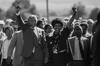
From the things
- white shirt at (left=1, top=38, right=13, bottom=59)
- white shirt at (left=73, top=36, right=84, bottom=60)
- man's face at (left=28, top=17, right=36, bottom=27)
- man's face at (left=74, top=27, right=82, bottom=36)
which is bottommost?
white shirt at (left=1, top=38, right=13, bottom=59)

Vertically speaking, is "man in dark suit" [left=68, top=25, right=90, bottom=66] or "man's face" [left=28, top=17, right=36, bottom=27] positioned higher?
"man's face" [left=28, top=17, right=36, bottom=27]

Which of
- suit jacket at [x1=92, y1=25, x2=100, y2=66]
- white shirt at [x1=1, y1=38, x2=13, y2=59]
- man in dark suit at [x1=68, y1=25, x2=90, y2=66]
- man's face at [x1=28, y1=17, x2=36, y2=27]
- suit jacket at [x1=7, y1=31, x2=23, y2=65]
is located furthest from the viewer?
white shirt at [x1=1, y1=38, x2=13, y2=59]

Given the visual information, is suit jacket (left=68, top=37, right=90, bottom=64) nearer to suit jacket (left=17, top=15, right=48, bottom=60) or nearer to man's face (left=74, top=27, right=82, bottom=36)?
man's face (left=74, top=27, right=82, bottom=36)

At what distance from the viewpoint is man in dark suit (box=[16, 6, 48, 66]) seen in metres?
11.9

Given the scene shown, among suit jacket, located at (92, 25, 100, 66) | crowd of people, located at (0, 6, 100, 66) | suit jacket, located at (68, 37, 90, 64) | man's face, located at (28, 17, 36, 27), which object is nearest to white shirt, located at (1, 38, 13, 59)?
A: crowd of people, located at (0, 6, 100, 66)

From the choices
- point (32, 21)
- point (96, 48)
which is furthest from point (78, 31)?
point (96, 48)

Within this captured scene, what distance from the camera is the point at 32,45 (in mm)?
11977

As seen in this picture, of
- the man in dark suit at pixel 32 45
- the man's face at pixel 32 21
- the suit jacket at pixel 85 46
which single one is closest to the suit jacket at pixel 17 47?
the man in dark suit at pixel 32 45

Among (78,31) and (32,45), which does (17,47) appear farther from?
(78,31)

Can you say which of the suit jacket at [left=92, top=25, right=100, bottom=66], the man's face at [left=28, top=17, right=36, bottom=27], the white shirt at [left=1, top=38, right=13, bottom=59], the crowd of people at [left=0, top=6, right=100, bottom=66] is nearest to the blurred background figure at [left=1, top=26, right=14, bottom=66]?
the white shirt at [left=1, top=38, right=13, bottom=59]

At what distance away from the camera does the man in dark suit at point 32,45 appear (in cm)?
1191

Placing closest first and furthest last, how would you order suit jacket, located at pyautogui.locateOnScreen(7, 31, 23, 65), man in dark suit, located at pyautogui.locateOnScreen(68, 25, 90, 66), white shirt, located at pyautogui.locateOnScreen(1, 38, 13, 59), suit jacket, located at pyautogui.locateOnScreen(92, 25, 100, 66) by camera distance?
suit jacket, located at pyautogui.locateOnScreen(92, 25, 100, 66)
man in dark suit, located at pyautogui.locateOnScreen(68, 25, 90, 66)
suit jacket, located at pyautogui.locateOnScreen(7, 31, 23, 65)
white shirt, located at pyautogui.locateOnScreen(1, 38, 13, 59)

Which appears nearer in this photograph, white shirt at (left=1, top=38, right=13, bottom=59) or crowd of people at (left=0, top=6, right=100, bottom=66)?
crowd of people at (left=0, top=6, right=100, bottom=66)

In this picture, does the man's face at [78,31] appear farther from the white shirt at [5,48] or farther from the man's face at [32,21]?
the white shirt at [5,48]
